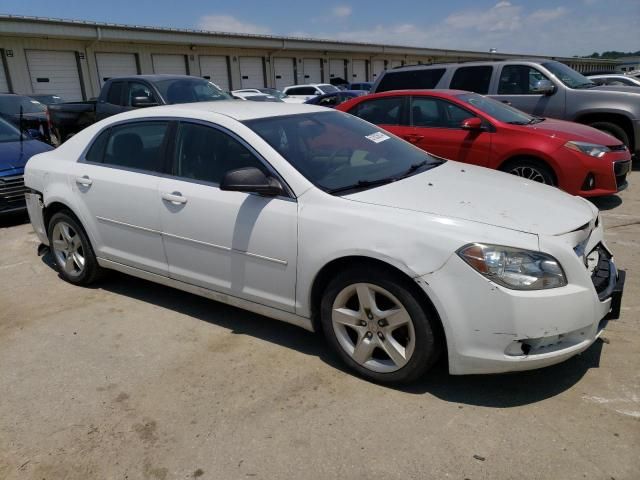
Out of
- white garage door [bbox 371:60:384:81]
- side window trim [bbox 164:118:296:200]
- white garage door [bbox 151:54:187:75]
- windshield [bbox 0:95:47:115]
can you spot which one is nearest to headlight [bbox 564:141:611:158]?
side window trim [bbox 164:118:296:200]

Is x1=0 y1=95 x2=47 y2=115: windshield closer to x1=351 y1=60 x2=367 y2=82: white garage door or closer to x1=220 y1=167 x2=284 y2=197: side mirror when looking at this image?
x1=220 y1=167 x2=284 y2=197: side mirror

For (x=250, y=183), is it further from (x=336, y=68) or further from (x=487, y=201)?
(x=336, y=68)

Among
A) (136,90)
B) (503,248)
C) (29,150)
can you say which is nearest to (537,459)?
(503,248)

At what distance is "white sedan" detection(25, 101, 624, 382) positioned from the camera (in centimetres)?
252

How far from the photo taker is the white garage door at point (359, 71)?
42562 millimetres

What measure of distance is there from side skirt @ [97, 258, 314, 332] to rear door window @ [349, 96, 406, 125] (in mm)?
4283

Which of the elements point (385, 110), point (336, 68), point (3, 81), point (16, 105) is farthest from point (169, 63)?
point (385, 110)

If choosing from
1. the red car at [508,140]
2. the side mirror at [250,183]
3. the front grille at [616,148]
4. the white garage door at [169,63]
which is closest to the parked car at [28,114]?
the red car at [508,140]

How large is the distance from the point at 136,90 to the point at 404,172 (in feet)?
22.8

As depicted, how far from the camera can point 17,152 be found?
23.1 ft

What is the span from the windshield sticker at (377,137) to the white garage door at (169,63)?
26.0 m

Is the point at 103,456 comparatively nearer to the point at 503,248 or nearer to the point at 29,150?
the point at 503,248

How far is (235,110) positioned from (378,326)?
1.85 m

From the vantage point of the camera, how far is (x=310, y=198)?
2990 millimetres
